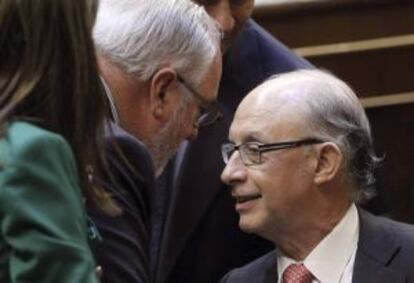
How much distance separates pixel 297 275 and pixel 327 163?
0.71ft

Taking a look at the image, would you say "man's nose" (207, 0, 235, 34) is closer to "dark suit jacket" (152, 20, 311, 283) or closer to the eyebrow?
"dark suit jacket" (152, 20, 311, 283)

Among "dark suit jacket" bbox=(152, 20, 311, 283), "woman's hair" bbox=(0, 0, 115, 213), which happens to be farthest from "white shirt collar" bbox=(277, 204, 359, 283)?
"woman's hair" bbox=(0, 0, 115, 213)

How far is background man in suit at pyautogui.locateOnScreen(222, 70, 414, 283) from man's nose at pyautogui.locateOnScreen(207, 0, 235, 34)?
0.36 m

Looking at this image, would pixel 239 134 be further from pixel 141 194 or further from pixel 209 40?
pixel 141 194

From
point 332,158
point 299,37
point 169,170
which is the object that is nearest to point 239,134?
point 332,158

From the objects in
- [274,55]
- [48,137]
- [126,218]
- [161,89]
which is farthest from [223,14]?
[48,137]

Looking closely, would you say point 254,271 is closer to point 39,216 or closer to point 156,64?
point 156,64

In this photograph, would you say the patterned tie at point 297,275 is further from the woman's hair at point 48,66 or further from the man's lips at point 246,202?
the woman's hair at point 48,66

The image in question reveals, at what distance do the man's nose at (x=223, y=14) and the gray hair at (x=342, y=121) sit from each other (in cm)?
34

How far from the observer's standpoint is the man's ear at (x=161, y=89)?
182cm

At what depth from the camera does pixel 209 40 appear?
1892 mm

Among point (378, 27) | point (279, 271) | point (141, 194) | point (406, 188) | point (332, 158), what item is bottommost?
point (406, 188)

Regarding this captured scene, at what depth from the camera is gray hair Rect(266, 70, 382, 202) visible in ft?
Result: 6.84

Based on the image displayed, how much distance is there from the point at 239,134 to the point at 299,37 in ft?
4.80
